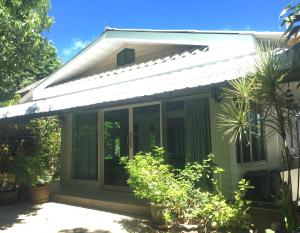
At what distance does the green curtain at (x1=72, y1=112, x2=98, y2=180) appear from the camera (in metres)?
13.9

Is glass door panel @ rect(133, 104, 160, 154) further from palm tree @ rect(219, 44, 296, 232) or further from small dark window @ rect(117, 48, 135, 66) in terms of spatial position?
palm tree @ rect(219, 44, 296, 232)

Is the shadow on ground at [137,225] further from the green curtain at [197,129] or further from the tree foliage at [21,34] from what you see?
the tree foliage at [21,34]

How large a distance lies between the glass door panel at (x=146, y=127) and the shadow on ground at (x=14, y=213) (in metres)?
4.37

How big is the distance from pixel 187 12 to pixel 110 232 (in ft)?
36.0

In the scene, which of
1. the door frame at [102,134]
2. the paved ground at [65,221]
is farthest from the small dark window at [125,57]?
the paved ground at [65,221]

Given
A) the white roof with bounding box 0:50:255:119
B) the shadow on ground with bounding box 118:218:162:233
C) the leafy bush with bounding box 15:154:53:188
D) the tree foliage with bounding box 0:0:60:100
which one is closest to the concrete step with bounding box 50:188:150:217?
the shadow on ground with bounding box 118:218:162:233

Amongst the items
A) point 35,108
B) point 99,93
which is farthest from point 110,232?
point 35,108

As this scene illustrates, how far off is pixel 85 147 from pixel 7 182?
362 centimetres

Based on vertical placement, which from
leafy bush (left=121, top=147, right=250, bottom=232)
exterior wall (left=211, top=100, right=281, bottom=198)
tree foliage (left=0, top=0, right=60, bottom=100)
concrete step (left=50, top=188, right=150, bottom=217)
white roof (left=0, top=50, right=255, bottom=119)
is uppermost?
tree foliage (left=0, top=0, right=60, bottom=100)

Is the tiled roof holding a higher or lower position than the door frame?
higher

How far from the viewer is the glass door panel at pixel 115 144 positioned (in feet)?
41.8

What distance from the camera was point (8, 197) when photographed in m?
12.0

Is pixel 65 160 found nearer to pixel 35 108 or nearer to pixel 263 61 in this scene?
pixel 35 108

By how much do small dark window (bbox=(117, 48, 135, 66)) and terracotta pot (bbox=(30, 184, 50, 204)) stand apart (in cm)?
639
